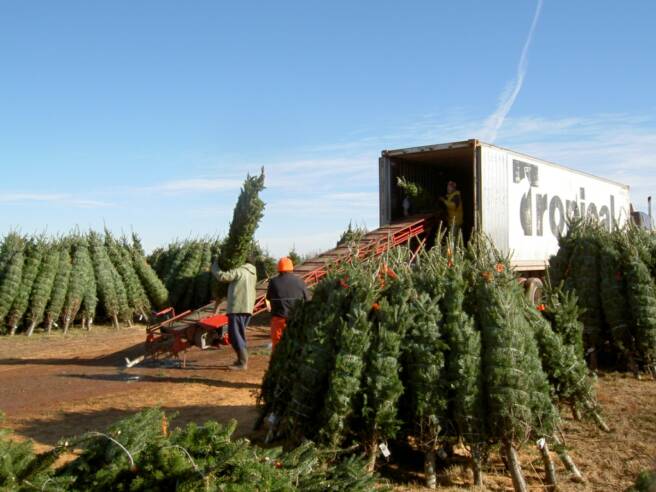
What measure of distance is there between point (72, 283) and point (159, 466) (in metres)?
14.8

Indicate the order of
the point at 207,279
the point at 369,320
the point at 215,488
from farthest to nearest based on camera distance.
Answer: the point at 207,279
the point at 369,320
the point at 215,488

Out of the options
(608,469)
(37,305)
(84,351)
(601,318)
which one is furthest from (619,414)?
(37,305)

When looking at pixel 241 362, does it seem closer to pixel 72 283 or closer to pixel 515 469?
pixel 515 469

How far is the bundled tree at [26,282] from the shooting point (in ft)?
53.9

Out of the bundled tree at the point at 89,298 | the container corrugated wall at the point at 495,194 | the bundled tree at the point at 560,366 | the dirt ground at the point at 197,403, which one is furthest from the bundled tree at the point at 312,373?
the bundled tree at the point at 89,298

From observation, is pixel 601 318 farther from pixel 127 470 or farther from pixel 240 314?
pixel 127 470

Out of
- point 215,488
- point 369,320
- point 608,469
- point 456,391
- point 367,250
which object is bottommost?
point 608,469

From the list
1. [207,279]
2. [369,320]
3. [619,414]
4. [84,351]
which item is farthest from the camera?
[207,279]

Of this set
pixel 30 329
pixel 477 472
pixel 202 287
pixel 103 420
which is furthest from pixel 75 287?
pixel 477 472

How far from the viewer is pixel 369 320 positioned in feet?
18.2

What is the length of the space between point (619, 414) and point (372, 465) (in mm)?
3858

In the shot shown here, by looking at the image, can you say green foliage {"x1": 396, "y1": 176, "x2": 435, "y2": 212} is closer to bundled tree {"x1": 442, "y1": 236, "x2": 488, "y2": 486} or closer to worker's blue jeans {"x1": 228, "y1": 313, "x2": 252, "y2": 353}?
worker's blue jeans {"x1": 228, "y1": 313, "x2": 252, "y2": 353}

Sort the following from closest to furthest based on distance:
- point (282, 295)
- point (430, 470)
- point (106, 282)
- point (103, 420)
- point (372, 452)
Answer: point (372, 452), point (430, 470), point (103, 420), point (282, 295), point (106, 282)

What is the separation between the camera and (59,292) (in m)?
17.1
